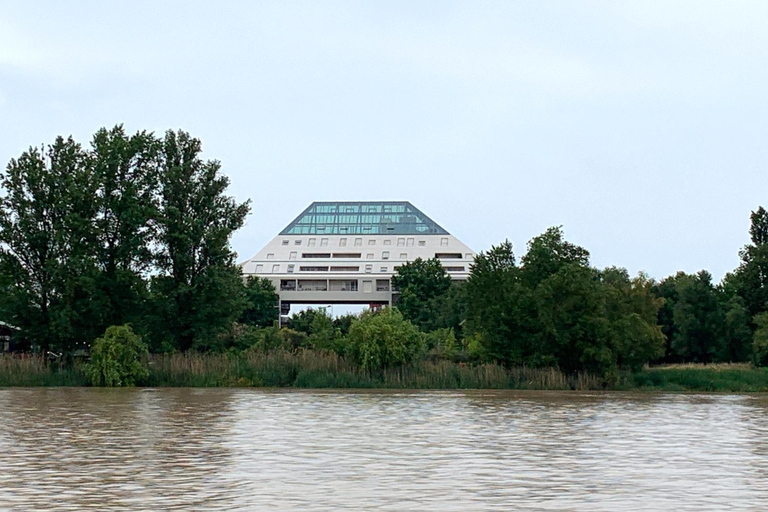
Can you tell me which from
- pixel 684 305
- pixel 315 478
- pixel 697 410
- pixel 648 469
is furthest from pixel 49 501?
pixel 684 305

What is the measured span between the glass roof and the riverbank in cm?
8303

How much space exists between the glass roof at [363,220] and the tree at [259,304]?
96.7ft

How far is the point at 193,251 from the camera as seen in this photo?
47.4m

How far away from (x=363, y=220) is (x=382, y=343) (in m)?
87.4

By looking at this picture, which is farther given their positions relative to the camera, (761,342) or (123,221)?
(761,342)

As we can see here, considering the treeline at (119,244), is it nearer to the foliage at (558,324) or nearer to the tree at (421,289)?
the foliage at (558,324)

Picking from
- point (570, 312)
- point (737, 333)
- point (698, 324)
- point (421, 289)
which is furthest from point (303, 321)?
point (570, 312)

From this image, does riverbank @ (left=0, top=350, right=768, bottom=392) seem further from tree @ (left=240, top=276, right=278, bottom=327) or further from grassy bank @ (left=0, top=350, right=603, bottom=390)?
tree @ (left=240, top=276, right=278, bottom=327)

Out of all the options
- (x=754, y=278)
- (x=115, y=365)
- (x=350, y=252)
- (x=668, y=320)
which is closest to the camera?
(x=115, y=365)

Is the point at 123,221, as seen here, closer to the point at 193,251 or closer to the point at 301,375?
the point at 193,251

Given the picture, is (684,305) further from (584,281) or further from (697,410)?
(697,410)

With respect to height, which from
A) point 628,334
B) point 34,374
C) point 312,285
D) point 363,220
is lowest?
point 34,374

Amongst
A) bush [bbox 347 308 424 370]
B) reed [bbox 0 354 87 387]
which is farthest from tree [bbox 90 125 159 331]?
bush [bbox 347 308 424 370]

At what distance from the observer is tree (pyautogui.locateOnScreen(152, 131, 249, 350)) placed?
46906 millimetres
